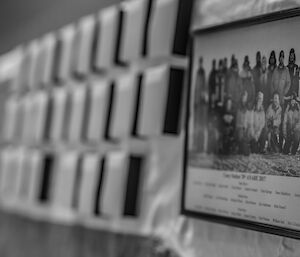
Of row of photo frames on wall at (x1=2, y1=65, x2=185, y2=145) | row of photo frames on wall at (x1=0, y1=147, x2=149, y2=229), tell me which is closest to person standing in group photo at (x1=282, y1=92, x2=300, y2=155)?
row of photo frames on wall at (x1=2, y1=65, x2=185, y2=145)

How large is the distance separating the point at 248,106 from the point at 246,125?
39mm

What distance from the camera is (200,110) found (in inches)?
48.3

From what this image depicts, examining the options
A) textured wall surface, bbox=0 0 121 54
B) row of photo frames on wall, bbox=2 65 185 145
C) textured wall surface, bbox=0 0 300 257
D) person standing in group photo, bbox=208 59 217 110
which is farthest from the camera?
textured wall surface, bbox=0 0 121 54

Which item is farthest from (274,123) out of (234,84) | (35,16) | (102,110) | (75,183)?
(35,16)

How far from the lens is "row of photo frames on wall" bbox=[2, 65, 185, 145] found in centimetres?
137

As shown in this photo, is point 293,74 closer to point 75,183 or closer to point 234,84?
point 234,84

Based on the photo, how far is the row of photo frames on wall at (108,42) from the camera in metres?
1.38

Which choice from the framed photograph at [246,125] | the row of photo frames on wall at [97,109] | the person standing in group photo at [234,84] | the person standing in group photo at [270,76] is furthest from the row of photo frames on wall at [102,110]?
the person standing in group photo at [270,76]

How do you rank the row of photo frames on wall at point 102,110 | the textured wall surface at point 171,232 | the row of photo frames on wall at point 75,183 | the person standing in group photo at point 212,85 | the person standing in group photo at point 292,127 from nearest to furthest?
the person standing in group photo at point 292,127 → the textured wall surface at point 171,232 → the person standing in group photo at point 212,85 → the row of photo frames on wall at point 102,110 → the row of photo frames on wall at point 75,183

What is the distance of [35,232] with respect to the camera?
6.54 feet

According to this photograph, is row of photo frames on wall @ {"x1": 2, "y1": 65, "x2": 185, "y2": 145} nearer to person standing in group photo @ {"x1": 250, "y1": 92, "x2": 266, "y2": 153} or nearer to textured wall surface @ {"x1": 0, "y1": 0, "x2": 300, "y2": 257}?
textured wall surface @ {"x1": 0, "y1": 0, "x2": 300, "y2": 257}

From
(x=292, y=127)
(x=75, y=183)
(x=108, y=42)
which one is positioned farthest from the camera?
(x=75, y=183)

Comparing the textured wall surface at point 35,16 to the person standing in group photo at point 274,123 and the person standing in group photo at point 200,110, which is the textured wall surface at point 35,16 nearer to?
the person standing in group photo at point 200,110

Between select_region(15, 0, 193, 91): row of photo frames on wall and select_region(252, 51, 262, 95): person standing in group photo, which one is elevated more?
select_region(15, 0, 193, 91): row of photo frames on wall
